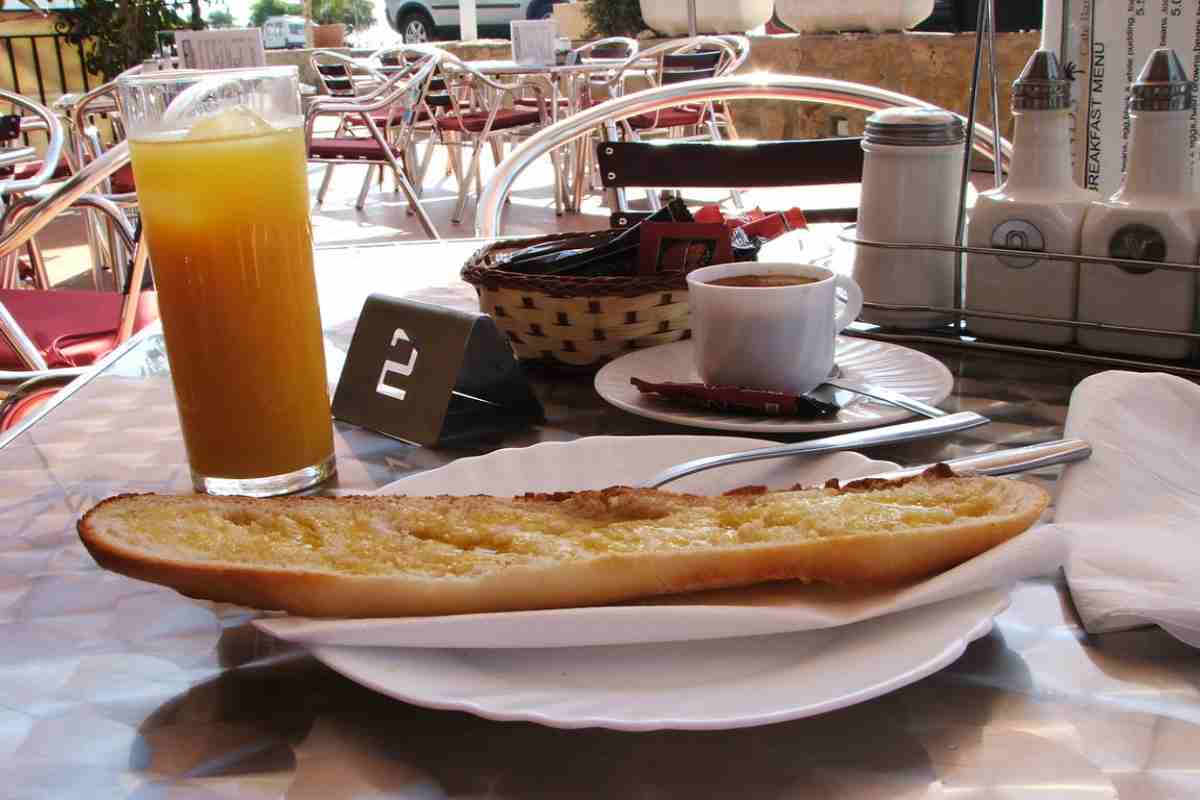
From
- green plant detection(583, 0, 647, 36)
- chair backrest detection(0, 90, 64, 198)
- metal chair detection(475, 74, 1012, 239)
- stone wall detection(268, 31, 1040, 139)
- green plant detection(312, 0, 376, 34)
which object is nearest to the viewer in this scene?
metal chair detection(475, 74, 1012, 239)

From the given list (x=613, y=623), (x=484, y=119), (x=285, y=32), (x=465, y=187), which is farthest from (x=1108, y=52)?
(x=285, y=32)

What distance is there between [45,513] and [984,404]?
57 cm

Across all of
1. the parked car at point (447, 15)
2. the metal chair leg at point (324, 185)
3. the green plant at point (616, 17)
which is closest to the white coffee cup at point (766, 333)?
the metal chair leg at point (324, 185)

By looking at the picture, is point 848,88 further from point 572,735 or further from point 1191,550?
point 572,735

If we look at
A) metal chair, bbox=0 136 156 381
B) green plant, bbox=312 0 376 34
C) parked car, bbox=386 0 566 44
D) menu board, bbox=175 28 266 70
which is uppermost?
green plant, bbox=312 0 376 34

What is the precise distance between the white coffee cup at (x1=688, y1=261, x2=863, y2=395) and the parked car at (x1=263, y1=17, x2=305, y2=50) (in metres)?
11.3

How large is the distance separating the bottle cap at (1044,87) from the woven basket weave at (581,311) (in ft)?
0.83

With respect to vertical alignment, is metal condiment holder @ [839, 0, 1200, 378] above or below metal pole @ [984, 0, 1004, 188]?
below

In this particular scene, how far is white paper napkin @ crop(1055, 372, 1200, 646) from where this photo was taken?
0.44 m

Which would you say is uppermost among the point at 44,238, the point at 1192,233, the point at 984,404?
the point at 1192,233

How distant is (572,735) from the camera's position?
39 centimetres

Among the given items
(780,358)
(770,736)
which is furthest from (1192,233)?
(770,736)

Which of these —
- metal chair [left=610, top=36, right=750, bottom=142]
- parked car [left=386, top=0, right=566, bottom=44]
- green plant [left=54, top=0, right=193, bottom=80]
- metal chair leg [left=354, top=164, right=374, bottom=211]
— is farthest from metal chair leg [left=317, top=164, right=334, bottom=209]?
parked car [left=386, top=0, right=566, bottom=44]

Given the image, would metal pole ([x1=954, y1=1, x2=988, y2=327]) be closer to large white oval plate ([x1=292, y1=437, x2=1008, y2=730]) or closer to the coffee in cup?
the coffee in cup
